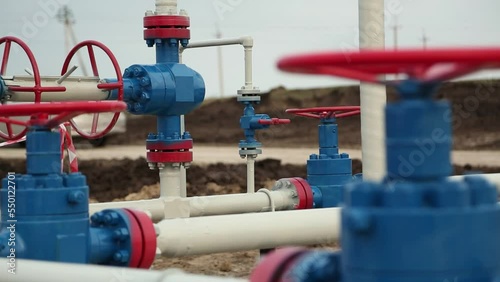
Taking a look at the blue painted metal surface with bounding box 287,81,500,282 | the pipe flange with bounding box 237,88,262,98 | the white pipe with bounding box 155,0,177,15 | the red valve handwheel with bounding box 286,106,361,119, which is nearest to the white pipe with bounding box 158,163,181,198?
the white pipe with bounding box 155,0,177,15

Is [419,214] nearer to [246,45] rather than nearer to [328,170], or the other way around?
[328,170]

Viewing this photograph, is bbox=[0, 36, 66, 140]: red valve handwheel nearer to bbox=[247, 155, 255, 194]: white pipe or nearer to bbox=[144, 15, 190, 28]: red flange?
bbox=[144, 15, 190, 28]: red flange

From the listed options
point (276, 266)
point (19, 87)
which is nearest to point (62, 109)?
point (276, 266)

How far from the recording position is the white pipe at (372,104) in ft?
14.6

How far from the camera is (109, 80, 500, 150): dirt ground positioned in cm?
2362

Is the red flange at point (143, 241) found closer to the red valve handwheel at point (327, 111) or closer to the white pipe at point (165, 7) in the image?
the white pipe at point (165, 7)

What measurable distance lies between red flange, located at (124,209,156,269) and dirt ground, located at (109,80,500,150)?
1632 centimetres

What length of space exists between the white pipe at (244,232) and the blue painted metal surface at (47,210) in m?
0.74

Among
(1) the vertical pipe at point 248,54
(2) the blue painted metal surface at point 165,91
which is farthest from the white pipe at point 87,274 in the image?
(1) the vertical pipe at point 248,54

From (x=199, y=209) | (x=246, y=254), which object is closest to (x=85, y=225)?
(x=199, y=209)

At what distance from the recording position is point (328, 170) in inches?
258

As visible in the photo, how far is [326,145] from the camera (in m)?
6.63

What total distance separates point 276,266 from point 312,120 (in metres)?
27.2

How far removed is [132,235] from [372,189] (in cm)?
153
